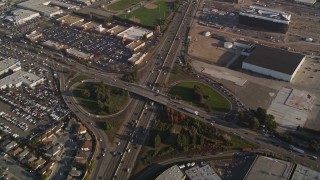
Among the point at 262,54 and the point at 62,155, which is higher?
the point at 262,54

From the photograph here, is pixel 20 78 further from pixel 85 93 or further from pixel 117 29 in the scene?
pixel 117 29

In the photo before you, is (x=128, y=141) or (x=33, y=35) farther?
(x=33, y=35)

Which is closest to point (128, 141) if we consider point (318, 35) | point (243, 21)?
point (243, 21)

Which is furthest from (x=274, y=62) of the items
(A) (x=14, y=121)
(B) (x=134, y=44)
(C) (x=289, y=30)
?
(A) (x=14, y=121)

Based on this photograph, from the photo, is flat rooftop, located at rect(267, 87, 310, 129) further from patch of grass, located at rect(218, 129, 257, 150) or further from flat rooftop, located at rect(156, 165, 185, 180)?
flat rooftop, located at rect(156, 165, 185, 180)

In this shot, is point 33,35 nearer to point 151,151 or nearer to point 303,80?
point 151,151

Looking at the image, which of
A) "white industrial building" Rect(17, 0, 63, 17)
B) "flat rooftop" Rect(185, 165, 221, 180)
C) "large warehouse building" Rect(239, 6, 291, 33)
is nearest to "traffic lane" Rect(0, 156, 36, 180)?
"flat rooftop" Rect(185, 165, 221, 180)

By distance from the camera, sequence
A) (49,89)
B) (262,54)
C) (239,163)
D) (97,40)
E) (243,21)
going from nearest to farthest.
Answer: (239,163) < (49,89) < (262,54) < (97,40) < (243,21)
